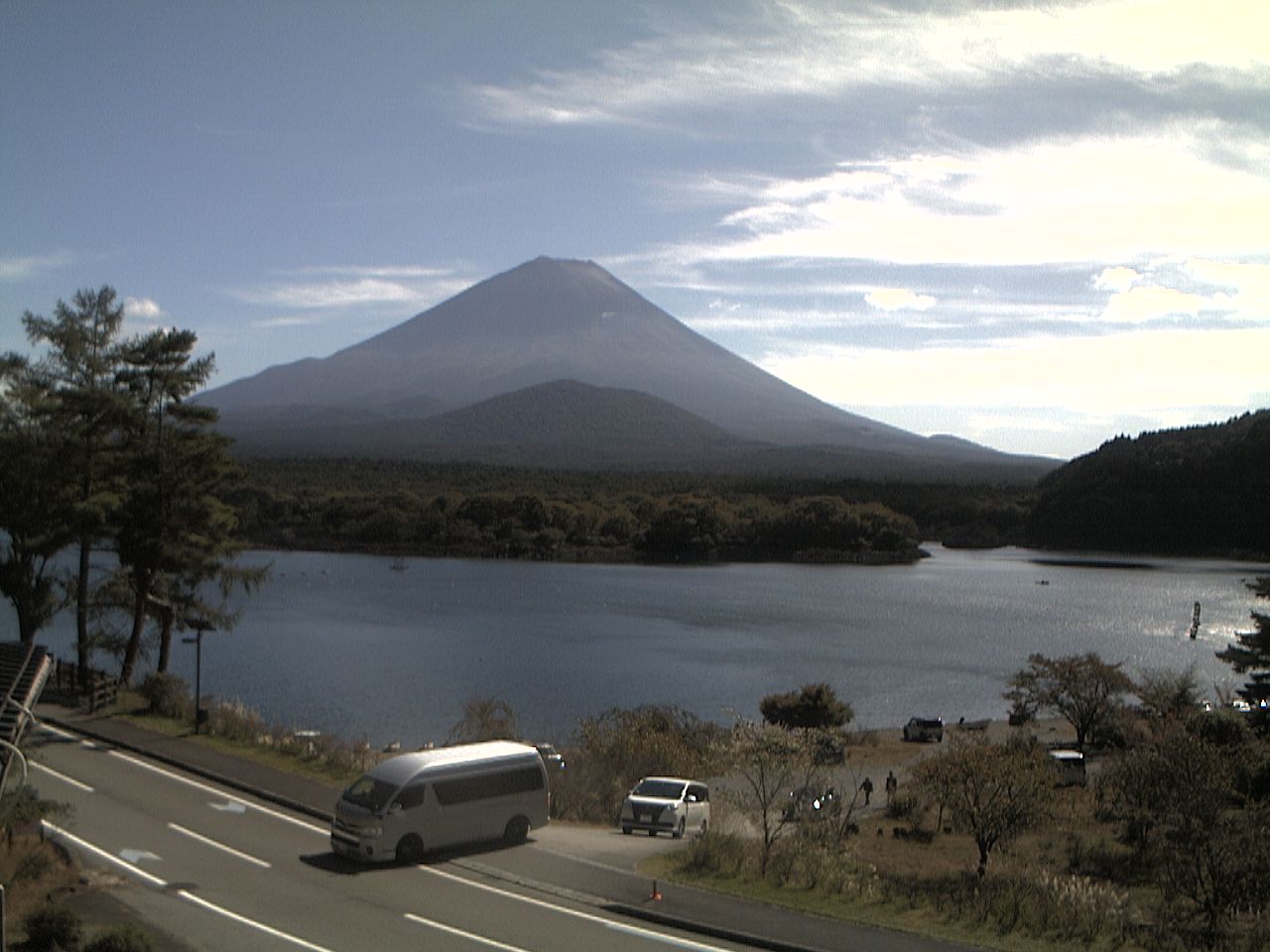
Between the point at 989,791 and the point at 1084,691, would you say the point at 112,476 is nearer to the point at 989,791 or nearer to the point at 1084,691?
the point at 989,791

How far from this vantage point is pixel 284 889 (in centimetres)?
1138

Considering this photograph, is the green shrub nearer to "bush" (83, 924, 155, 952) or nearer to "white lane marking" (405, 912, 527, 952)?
"white lane marking" (405, 912, 527, 952)

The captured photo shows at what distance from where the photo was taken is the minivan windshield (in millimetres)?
16578

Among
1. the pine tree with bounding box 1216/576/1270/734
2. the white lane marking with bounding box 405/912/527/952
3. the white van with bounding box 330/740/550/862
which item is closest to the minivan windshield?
the white van with bounding box 330/740/550/862

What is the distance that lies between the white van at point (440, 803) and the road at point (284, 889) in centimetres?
29

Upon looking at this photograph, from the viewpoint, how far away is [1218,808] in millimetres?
14180

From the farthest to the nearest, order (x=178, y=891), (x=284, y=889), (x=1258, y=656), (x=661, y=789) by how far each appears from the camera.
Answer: (x=1258, y=656) → (x=661, y=789) → (x=284, y=889) → (x=178, y=891)

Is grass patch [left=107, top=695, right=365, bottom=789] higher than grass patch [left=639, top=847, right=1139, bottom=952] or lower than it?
lower

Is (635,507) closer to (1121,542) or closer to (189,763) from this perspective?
(1121,542)

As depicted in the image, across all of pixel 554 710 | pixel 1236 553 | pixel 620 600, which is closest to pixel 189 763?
pixel 554 710

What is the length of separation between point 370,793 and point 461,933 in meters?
2.93

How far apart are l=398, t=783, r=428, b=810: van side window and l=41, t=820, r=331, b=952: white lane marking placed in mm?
2256

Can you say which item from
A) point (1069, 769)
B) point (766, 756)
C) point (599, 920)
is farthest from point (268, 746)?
point (1069, 769)

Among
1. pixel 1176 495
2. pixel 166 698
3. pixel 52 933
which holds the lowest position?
pixel 166 698
